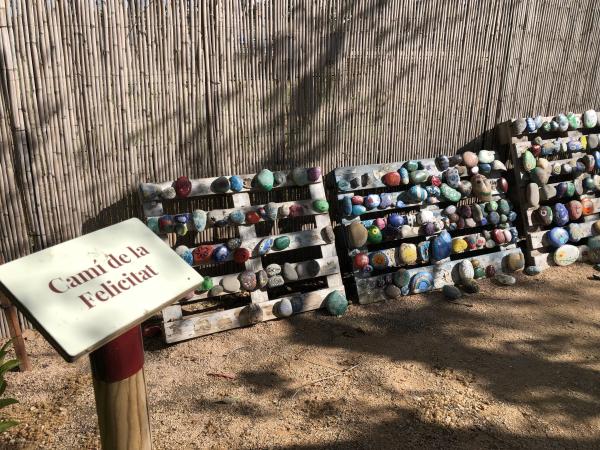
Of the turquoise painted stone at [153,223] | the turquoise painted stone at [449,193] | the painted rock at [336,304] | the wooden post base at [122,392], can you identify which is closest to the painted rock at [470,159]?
the turquoise painted stone at [449,193]

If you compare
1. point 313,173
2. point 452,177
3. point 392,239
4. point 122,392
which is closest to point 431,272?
point 392,239

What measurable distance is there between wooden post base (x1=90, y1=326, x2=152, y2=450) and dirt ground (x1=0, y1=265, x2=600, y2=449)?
898 millimetres

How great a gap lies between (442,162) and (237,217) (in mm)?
1761

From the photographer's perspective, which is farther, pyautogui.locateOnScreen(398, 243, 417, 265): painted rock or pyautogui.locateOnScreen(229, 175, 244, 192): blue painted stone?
pyautogui.locateOnScreen(398, 243, 417, 265): painted rock

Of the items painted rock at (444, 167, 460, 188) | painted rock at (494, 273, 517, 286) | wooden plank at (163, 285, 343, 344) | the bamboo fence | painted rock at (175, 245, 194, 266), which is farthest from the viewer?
painted rock at (444, 167, 460, 188)

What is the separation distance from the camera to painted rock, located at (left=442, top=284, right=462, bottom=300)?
3699 mm

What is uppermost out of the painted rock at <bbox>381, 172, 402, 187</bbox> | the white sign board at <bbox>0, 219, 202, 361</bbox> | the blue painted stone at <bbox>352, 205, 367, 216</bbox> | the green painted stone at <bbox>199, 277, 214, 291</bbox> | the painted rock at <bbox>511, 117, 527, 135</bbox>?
the painted rock at <bbox>511, 117, 527, 135</bbox>

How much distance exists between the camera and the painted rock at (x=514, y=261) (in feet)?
13.4

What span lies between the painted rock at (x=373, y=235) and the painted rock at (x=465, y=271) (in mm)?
706

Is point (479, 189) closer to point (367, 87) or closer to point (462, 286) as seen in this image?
point (462, 286)

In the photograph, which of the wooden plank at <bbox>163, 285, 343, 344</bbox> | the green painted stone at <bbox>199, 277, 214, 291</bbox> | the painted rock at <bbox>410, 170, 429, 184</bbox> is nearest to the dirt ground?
the wooden plank at <bbox>163, 285, 343, 344</bbox>

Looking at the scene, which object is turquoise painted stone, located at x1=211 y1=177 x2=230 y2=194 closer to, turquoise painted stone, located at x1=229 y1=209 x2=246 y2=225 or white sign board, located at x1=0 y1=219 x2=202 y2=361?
turquoise painted stone, located at x1=229 y1=209 x2=246 y2=225

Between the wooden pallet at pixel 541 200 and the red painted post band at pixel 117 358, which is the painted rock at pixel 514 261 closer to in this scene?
the wooden pallet at pixel 541 200

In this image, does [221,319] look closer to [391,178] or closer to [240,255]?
[240,255]
